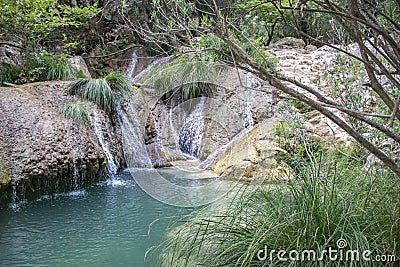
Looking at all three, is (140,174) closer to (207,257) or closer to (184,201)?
(184,201)

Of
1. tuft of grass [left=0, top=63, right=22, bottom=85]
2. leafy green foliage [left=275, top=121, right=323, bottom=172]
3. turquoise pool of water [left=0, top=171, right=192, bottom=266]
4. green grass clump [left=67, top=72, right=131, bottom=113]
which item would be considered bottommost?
turquoise pool of water [left=0, top=171, right=192, bottom=266]

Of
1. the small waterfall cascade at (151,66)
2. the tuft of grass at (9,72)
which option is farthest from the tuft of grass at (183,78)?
the tuft of grass at (9,72)

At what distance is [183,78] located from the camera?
7305mm

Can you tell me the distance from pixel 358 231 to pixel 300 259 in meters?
0.26

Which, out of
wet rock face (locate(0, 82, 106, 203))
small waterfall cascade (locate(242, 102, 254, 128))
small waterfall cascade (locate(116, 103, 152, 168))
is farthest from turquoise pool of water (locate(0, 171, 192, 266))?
small waterfall cascade (locate(242, 102, 254, 128))

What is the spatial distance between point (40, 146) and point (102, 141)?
4.32ft

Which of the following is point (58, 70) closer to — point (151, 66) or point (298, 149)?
point (151, 66)

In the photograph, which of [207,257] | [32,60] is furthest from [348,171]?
[32,60]

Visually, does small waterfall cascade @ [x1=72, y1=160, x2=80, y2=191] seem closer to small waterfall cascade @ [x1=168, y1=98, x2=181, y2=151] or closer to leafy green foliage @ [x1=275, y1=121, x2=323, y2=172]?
small waterfall cascade @ [x1=168, y1=98, x2=181, y2=151]

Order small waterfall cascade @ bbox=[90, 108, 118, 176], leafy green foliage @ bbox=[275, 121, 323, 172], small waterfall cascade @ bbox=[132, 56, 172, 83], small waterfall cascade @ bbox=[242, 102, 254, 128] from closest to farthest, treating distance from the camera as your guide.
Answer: leafy green foliage @ bbox=[275, 121, 323, 172]
small waterfall cascade @ bbox=[90, 108, 118, 176]
small waterfall cascade @ bbox=[242, 102, 254, 128]
small waterfall cascade @ bbox=[132, 56, 172, 83]

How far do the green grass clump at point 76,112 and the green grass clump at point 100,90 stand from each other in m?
0.48

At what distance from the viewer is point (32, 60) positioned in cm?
636

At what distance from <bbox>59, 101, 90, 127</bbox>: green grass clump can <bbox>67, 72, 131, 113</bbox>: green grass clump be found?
19.0 inches

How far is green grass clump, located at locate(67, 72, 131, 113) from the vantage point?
5.95 meters
